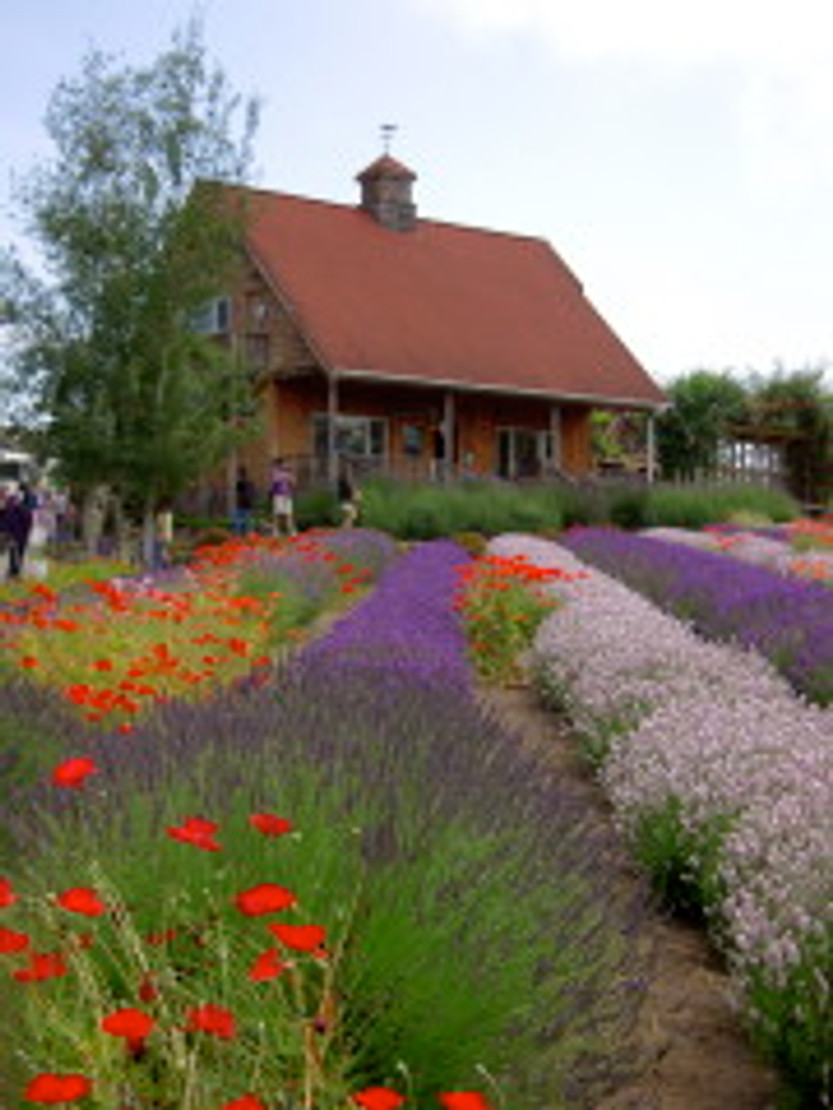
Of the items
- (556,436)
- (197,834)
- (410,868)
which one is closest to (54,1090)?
(197,834)

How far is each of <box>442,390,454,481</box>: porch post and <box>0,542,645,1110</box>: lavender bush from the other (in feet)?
80.1

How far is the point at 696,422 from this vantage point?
3912cm

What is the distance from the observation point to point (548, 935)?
2986 millimetres

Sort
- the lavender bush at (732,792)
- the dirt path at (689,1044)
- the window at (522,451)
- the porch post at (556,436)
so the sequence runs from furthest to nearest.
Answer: the window at (522,451)
the porch post at (556,436)
the dirt path at (689,1044)
the lavender bush at (732,792)

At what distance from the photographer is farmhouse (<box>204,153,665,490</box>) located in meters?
29.7

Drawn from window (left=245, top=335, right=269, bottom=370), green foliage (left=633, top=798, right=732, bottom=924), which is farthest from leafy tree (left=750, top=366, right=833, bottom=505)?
green foliage (left=633, top=798, right=732, bottom=924)

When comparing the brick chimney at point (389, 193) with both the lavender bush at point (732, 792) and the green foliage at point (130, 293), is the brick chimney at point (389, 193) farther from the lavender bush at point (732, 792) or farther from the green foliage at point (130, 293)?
the lavender bush at point (732, 792)

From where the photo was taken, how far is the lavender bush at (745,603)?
8.01 meters

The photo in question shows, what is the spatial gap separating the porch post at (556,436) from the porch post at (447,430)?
2.47 m

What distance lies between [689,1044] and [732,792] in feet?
3.19

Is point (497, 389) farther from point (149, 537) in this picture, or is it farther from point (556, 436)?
point (149, 537)

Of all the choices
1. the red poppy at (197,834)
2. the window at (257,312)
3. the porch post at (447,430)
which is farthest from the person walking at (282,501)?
the red poppy at (197,834)

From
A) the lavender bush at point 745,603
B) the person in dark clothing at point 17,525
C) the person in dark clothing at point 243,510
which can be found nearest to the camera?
the lavender bush at point 745,603

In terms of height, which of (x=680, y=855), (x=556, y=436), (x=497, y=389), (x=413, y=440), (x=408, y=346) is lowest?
(x=680, y=855)
